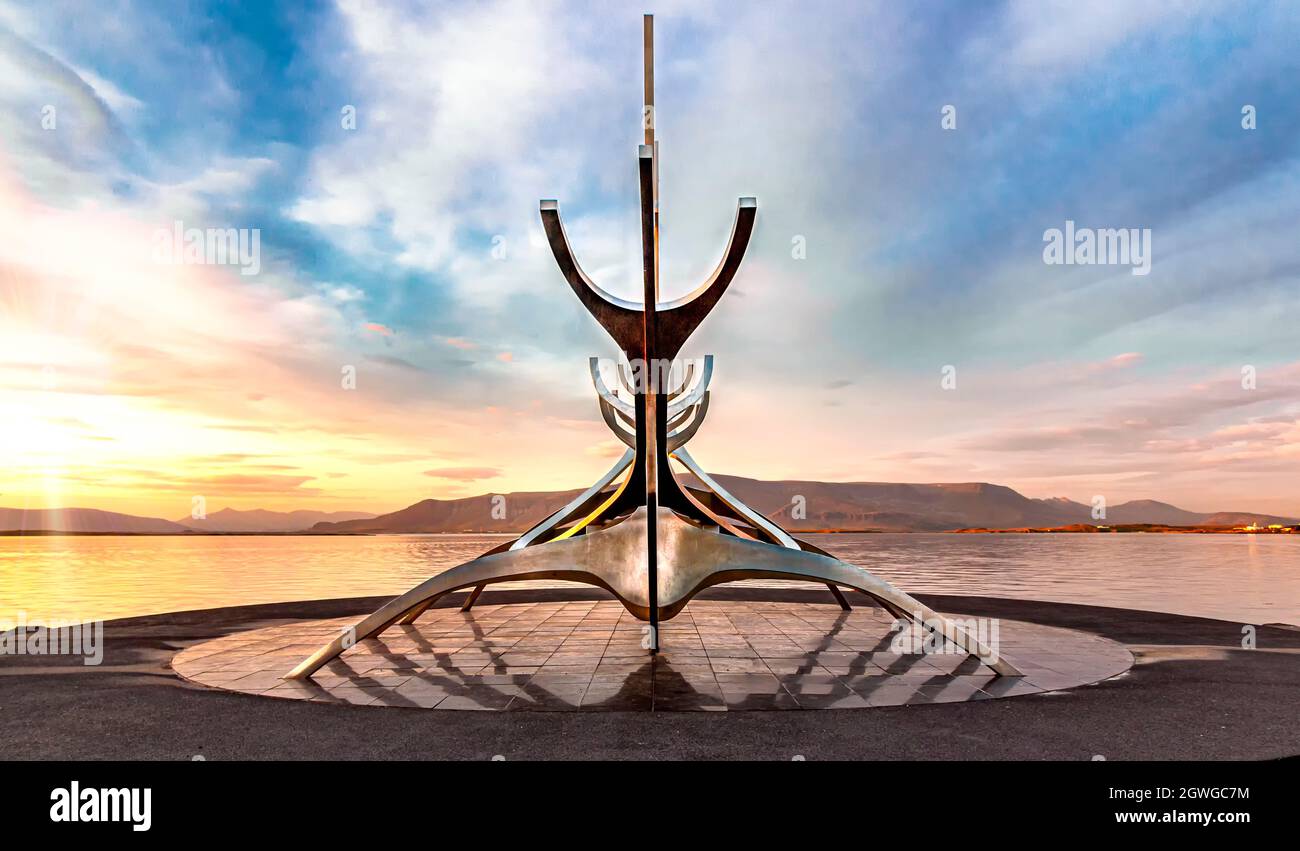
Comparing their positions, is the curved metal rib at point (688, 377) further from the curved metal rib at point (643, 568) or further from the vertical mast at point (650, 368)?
the curved metal rib at point (643, 568)

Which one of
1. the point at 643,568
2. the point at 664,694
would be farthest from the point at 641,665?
the point at 664,694

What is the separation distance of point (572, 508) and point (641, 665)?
3.17 m

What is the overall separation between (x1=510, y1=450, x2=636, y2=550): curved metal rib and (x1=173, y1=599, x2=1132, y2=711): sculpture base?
65.2 inches

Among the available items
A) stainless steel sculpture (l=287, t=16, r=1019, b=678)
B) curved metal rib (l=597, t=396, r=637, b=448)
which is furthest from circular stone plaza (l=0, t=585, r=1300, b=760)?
curved metal rib (l=597, t=396, r=637, b=448)

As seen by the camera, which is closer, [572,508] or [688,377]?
[572,508]

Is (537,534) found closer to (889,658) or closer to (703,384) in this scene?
(703,384)

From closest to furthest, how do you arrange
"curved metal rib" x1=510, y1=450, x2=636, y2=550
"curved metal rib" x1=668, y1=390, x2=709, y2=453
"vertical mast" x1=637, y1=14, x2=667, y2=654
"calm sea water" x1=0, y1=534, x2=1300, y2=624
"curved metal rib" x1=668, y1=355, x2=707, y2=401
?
"vertical mast" x1=637, y1=14, x2=667, y2=654 < "curved metal rib" x1=510, y1=450, x2=636, y2=550 < "curved metal rib" x1=668, y1=390, x2=709, y2=453 < "curved metal rib" x1=668, y1=355, x2=707, y2=401 < "calm sea water" x1=0, y1=534, x2=1300, y2=624

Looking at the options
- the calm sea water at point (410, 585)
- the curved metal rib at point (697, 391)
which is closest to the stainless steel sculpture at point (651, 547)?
the curved metal rib at point (697, 391)

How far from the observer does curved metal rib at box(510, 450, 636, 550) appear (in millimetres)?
11633

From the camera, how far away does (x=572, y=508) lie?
13.0 metres

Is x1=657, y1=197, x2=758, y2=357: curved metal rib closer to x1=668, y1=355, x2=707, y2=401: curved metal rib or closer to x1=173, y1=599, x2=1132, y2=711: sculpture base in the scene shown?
x1=668, y1=355, x2=707, y2=401: curved metal rib

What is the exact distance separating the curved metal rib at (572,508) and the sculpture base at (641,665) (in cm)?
166

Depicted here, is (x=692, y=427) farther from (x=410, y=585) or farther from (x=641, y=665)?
(x=410, y=585)
